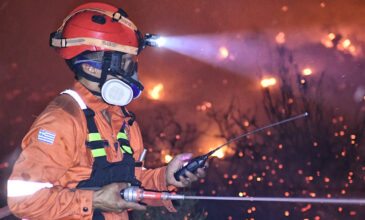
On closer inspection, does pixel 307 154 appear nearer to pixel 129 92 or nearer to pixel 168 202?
pixel 168 202

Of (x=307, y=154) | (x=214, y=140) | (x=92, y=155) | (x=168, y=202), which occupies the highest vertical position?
(x=214, y=140)

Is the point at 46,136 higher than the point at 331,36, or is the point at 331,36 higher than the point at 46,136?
the point at 331,36

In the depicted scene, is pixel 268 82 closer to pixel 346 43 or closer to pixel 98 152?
pixel 346 43

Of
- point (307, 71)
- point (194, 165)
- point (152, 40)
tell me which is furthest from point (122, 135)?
point (307, 71)

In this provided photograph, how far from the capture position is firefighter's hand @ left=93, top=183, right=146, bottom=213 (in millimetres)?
2043

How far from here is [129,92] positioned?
2.53 m

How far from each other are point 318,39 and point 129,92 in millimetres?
6607

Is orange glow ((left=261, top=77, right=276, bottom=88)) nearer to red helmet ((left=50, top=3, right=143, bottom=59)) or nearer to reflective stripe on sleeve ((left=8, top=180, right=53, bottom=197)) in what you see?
red helmet ((left=50, top=3, right=143, bottom=59))

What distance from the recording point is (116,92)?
96.8 inches

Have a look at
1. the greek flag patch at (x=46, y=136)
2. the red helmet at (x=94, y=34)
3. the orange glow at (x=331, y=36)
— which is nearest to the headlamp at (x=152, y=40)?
the red helmet at (x=94, y=34)

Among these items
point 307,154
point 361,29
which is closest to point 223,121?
point 307,154

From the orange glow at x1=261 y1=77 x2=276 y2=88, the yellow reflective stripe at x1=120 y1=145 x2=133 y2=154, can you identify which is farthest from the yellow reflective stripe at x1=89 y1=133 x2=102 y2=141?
the orange glow at x1=261 y1=77 x2=276 y2=88

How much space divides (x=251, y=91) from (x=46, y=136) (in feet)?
26.4

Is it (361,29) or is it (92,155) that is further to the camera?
(361,29)
